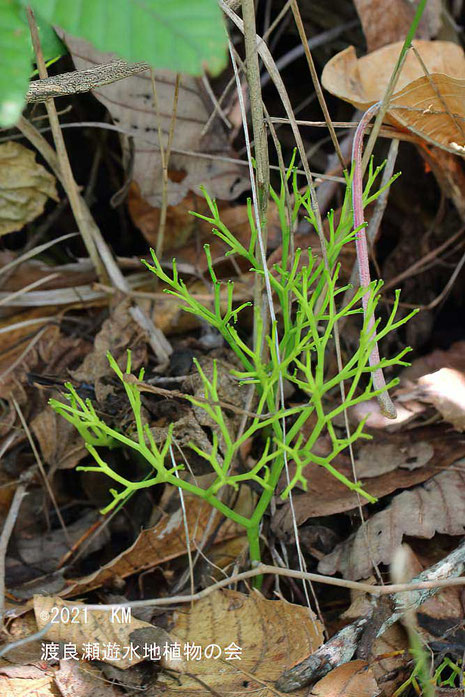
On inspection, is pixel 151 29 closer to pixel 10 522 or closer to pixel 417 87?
pixel 417 87

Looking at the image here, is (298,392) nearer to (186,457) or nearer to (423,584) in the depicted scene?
(186,457)

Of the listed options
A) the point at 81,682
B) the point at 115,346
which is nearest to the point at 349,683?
the point at 81,682

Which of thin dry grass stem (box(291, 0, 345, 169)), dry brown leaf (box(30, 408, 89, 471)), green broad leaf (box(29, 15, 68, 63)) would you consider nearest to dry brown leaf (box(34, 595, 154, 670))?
dry brown leaf (box(30, 408, 89, 471))

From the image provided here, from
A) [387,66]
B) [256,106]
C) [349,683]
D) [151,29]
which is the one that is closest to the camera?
[151,29]

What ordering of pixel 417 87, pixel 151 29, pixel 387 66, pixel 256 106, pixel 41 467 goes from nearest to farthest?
pixel 151 29 → pixel 256 106 → pixel 417 87 → pixel 41 467 → pixel 387 66

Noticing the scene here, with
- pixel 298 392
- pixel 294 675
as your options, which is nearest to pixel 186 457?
pixel 298 392

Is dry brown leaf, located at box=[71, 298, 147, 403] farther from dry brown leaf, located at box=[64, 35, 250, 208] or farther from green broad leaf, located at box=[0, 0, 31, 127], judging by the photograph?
green broad leaf, located at box=[0, 0, 31, 127]

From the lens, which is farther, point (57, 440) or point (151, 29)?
point (57, 440)

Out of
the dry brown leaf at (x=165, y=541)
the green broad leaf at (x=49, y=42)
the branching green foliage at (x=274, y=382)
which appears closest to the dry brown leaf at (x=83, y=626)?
the dry brown leaf at (x=165, y=541)
